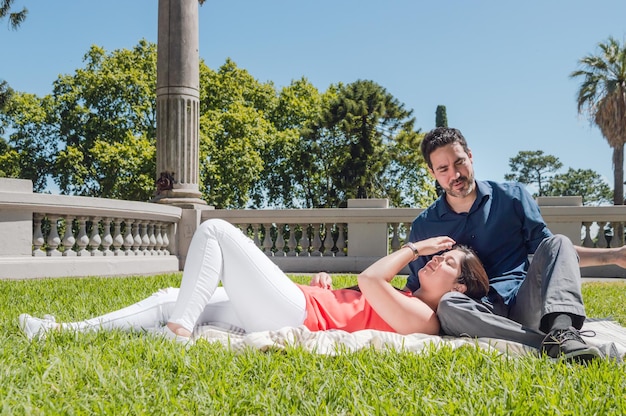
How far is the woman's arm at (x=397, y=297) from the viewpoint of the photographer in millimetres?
3211

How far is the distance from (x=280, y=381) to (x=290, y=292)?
3.19 ft

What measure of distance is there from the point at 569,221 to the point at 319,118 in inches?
934

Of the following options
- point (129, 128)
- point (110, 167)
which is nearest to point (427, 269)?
point (110, 167)

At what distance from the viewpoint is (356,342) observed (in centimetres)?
318

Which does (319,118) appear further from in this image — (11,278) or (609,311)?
(609,311)

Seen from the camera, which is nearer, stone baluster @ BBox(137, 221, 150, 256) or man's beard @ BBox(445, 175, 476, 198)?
man's beard @ BBox(445, 175, 476, 198)

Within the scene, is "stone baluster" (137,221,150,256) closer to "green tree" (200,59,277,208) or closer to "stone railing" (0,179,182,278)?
"stone railing" (0,179,182,278)

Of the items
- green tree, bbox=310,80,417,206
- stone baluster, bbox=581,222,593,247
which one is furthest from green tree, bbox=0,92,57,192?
stone baluster, bbox=581,222,593,247

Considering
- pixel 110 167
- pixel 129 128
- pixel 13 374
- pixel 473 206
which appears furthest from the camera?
pixel 129 128

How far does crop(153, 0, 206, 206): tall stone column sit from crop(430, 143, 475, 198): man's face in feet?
30.0

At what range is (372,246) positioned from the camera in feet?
39.5

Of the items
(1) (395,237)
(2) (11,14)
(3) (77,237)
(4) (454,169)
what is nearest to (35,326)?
(4) (454,169)

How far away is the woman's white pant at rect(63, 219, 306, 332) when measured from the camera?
329cm

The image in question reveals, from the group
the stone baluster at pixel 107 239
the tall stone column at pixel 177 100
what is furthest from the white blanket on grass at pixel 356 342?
the tall stone column at pixel 177 100
